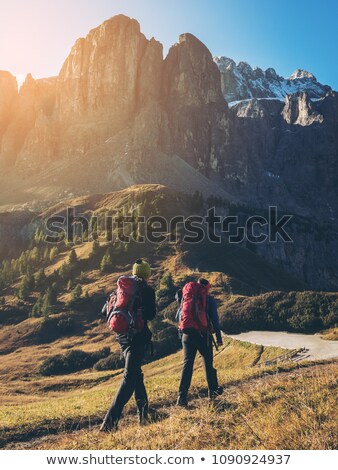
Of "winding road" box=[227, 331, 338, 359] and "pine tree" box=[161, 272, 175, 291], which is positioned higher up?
"pine tree" box=[161, 272, 175, 291]

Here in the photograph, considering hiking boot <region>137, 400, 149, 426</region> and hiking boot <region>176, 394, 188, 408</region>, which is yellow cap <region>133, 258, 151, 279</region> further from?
hiking boot <region>176, 394, 188, 408</region>

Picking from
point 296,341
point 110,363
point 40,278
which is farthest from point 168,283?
point 296,341

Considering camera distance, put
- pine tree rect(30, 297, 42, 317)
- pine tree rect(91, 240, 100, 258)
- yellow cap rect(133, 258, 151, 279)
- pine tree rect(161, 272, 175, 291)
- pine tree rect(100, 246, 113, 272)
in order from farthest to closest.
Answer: pine tree rect(91, 240, 100, 258) < pine tree rect(100, 246, 113, 272) < pine tree rect(30, 297, 42, 317) < pine tree rect(161, 272, 175, 291) < yellow cap rect(133, 258, 151, 279)

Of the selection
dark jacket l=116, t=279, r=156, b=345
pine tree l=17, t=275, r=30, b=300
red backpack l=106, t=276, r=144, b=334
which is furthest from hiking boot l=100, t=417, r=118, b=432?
pine tree l=17, t=275, r=30, b=300

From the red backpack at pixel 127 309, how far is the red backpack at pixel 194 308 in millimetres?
1822

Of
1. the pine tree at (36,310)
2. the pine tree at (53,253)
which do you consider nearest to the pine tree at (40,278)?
the pine tree at (53,253)

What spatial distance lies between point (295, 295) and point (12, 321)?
155 feet

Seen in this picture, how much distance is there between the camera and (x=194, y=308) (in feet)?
34.7

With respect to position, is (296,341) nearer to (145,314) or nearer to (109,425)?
(145,314)

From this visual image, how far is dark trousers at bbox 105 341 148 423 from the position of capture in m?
8.71

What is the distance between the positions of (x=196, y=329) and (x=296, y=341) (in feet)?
76.3

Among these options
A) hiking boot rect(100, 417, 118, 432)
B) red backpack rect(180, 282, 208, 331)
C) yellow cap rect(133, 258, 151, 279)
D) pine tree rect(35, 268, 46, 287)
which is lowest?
pine tree rect(35, 268, 46, 287)

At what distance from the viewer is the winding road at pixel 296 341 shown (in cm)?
2327
